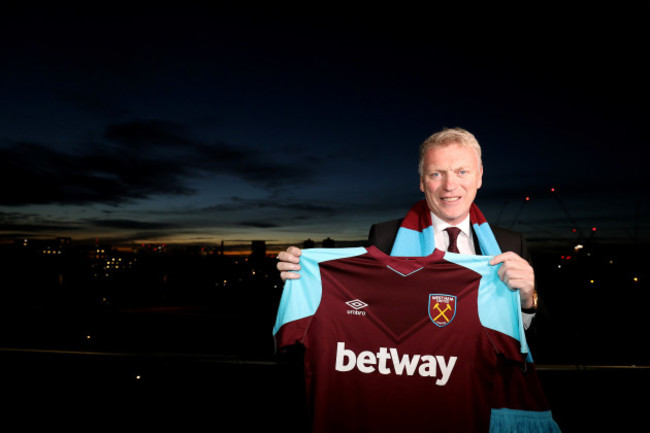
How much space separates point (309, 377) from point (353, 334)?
38 cm

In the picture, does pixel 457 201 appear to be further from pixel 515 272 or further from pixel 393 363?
pixel 393 363

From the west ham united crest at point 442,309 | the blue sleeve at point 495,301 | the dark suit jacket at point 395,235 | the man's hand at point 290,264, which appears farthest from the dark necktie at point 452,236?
the man's hand at point 290,264

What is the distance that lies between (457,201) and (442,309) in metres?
0.81

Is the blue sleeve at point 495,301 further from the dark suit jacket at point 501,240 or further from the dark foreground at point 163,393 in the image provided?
the dark foreground at point 163,393

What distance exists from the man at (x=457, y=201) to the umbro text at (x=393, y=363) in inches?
23.2

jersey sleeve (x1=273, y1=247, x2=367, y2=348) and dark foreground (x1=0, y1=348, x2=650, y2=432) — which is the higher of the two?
jersey sleeve (x1=273, y1=247, x2=367, y2=348)

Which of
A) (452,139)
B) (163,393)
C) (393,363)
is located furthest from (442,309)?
(163,393)

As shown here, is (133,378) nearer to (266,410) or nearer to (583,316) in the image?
(266,410)

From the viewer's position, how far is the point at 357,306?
223 cm

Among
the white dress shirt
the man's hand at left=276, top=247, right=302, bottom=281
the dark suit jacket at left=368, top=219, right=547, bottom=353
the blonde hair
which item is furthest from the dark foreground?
the blonde hair

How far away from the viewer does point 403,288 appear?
86.8 inches

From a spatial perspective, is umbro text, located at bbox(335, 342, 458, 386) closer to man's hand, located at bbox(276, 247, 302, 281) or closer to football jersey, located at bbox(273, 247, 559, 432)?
football jersey, located at bbox(273, 247, 559, 432)

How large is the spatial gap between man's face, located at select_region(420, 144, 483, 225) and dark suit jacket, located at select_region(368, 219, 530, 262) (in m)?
0.44

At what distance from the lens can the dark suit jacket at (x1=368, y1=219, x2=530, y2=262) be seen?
276 cm
